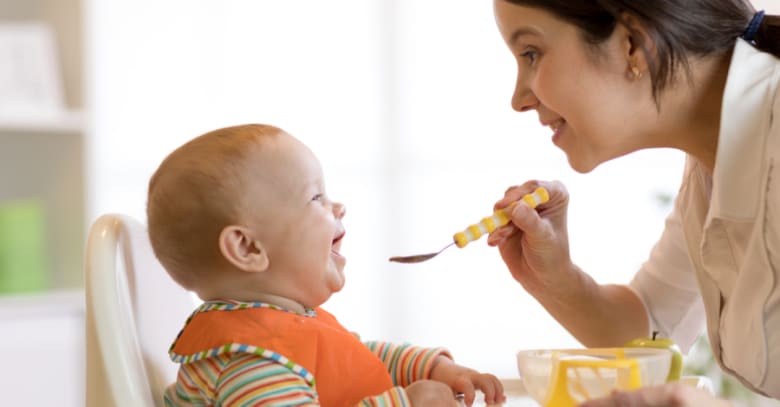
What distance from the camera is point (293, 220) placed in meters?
1.12

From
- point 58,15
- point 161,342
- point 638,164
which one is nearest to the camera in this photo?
point 161,342

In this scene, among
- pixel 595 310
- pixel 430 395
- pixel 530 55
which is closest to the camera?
pixel 430 395

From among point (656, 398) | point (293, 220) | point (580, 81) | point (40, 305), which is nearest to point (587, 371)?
point (656, 398)

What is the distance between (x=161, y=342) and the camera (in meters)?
1.23

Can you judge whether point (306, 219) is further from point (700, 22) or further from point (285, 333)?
point (700, 22)

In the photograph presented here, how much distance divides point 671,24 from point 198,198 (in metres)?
0.63

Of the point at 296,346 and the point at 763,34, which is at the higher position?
the point at 763,34

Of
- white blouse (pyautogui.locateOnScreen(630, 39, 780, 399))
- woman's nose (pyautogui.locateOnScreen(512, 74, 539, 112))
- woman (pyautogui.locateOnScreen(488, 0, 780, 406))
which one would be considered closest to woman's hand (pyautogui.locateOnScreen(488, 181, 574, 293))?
woman (pyautogui.locateOnScreen(488, 0, 780, 406))

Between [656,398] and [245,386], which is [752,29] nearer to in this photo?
[656,398]

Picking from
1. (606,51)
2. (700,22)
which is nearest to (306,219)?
(606,51)

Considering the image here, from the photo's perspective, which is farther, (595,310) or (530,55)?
(595,310)

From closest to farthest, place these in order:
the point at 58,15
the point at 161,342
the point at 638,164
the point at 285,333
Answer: the point at 285,333 < the point at 161,342 < the point at 58,15 < the point at 638,164

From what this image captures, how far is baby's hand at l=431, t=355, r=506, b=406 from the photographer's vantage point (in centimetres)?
114

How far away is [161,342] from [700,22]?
0.79 metres
